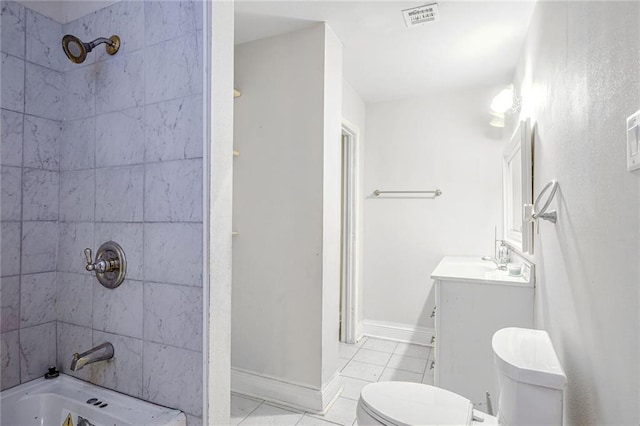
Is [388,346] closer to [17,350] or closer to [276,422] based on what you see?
[276,422]

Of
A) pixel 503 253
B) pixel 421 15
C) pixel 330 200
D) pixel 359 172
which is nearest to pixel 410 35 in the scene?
pixel 421 15

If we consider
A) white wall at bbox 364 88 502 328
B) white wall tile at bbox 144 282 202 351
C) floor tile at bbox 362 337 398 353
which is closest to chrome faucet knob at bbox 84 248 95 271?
white wall tile at bbox 144 282 202 351

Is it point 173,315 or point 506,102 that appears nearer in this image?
point 173,315

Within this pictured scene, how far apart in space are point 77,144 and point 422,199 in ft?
8.94

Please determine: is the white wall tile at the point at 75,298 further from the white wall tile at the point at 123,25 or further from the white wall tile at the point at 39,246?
the white wall tile at the point at 123,25

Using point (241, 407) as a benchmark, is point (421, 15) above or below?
above

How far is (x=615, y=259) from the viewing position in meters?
0.79

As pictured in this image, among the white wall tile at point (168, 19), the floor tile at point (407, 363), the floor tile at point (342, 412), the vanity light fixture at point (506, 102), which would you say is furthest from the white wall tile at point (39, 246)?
the vanity light fixture at point (506, 102)

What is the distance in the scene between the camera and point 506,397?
3.42 feet

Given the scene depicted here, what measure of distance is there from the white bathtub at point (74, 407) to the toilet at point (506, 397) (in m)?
0.70

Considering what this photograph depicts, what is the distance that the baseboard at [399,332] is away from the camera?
3164 mm

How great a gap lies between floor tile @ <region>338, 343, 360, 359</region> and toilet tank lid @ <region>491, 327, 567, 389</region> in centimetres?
186

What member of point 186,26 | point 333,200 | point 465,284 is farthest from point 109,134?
point 465,284

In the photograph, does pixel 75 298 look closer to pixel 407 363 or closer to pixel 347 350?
pixel 347 350
